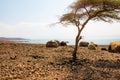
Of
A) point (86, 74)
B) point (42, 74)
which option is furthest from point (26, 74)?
point (86, 74)

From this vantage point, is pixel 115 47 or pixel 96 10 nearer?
pixel 96 10

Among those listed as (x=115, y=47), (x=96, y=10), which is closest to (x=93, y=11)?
(x=96, y=10)

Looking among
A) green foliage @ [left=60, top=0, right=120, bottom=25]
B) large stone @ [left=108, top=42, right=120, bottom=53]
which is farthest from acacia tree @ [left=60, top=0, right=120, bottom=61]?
large stone @ [left=108, top=42, right=120, bottom=53]

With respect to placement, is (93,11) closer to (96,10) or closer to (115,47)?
(96,10)

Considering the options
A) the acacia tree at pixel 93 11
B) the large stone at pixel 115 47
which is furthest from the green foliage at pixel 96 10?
the large stone at pixel 115 47

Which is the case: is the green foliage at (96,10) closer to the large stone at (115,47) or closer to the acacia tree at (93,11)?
the acacia tree at (93,11)

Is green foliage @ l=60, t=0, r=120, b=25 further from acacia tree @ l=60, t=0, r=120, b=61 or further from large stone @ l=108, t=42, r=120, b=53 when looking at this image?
large stone @ l=108, t=42, r=120, b=53

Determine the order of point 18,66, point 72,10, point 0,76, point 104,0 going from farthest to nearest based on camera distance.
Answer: point 72,10 < point 104,0 < point 18,66 < point 0,76

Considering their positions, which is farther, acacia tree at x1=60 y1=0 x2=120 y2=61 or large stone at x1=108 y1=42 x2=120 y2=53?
large stone at x1=108 y1=42 x2=120 y2=53

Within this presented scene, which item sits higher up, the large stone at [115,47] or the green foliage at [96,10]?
the green foliage at [96,10]

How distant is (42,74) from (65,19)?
28.0 ft

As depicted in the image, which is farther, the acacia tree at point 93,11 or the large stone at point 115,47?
the large stone at point 115,47

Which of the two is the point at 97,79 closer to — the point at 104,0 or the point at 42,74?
the point at 42,74

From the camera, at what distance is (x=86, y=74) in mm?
12055
